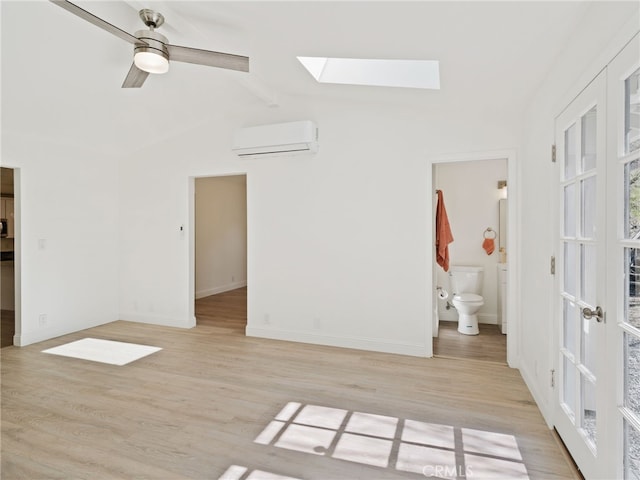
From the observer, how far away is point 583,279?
1.75 m

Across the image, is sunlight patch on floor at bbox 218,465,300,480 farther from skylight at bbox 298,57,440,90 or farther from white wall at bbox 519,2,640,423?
skylight at bbox 298,57,440,90

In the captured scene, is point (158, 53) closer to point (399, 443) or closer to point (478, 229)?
point (399, 443)

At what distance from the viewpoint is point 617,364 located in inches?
53.7

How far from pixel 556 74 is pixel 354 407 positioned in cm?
254

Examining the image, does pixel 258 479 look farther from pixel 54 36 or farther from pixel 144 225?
pixel 144 225

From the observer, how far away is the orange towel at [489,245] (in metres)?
4.62

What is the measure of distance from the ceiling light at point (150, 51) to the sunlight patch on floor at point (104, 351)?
2.71 m

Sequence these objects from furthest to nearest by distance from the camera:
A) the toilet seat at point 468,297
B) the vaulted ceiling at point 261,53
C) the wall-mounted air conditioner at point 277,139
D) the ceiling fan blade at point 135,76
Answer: the toilet seat at point 468,297 < the wall-mounted air conditioner at point 277,139 < the ceiling fan blade at point 135,76 < the vaulted ceiling at point 261,53

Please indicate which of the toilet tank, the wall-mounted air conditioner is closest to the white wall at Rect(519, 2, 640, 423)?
the toilet tank

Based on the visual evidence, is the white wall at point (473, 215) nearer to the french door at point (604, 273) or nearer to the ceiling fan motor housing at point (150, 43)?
the french door at point (604, 273)

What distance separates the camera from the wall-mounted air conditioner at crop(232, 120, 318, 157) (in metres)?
3.64

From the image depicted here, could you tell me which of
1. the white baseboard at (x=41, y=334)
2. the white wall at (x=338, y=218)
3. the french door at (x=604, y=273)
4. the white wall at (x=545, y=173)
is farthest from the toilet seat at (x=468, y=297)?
the white baseboard at (x=41, y=334)

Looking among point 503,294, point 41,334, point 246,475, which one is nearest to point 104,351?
point 41,334

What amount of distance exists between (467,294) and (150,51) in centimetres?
409
